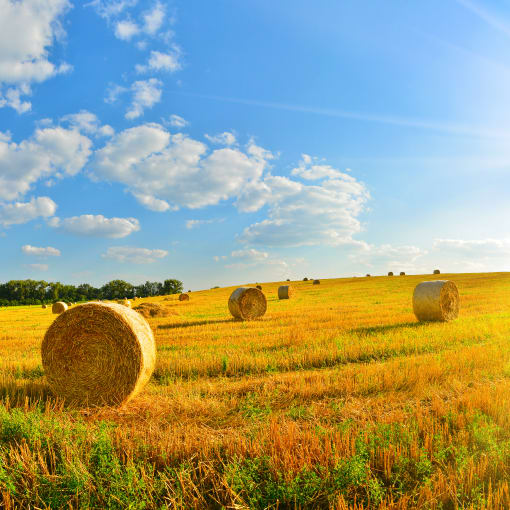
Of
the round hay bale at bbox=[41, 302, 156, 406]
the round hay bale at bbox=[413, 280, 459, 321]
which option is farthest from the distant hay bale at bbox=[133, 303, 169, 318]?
the round hay bale at bbox=[41, 302, 156, 406]

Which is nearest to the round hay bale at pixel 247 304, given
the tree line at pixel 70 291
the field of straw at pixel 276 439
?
the field of straw at pixel 276 439

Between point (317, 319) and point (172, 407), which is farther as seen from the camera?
point (317, 319)

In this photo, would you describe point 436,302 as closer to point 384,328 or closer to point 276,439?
point 384,328

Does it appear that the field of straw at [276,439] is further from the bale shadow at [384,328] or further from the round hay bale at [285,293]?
the round hay bale at [285,293]

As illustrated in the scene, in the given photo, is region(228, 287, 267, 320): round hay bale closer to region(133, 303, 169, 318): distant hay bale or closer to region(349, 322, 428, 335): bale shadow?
region(133, 303, 169, 318): distant hay bale

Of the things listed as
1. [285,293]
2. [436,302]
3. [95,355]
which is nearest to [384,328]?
[436,302]

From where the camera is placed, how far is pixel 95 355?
23.0ft

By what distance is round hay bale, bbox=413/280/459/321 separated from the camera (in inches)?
567

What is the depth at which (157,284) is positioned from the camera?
105625mm

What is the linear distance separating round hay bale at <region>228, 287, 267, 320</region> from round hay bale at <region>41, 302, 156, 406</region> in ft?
32.9

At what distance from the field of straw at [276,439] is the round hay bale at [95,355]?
0.42m

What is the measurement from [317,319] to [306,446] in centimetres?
1145

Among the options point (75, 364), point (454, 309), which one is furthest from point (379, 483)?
point (454, 309)

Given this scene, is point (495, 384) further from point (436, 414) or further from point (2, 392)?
point (2, 392)
